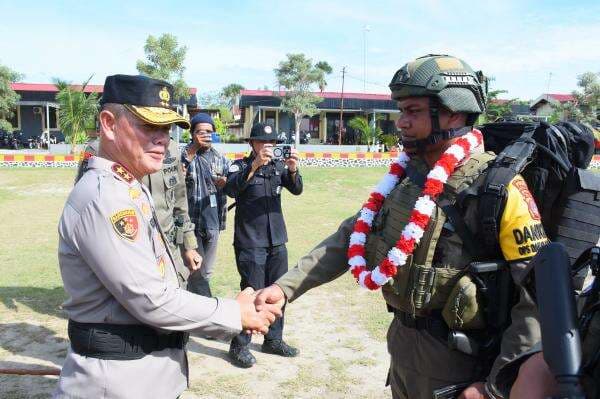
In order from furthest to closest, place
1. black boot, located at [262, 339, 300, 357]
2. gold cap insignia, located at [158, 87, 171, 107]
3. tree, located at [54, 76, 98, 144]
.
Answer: tree, located at [54, 76, 98, 144], black boot, located at [262, 339, 300, 357], gold cap insignia, located at [158, 87, 171, 107]

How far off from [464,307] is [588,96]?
1496 inches

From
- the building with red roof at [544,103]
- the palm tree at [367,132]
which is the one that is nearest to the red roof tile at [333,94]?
the palm tree at [367,132]

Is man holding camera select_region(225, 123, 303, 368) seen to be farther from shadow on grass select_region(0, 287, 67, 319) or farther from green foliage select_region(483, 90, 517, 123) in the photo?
green foliage select_region(483, 90, 517, 123)

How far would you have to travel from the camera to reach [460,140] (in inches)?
93.5

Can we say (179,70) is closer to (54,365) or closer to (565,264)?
(54,365)

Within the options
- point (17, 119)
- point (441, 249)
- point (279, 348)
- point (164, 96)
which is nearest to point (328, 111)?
point (17, 119)

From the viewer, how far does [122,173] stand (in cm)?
215

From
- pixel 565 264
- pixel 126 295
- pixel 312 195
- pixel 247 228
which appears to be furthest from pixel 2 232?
pixel 565 264

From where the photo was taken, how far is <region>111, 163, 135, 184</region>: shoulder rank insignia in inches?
83.9

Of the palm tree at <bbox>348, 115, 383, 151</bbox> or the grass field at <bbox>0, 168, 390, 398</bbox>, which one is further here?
the palm tree at <bbox>348, 115, 383, 151</bbox>

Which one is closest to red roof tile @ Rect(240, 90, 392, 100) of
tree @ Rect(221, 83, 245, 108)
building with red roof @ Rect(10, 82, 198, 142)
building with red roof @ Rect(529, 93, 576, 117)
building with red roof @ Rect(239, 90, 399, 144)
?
building with red roof @ Rect(239, 90, 399, 144)

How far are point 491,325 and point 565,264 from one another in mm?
971

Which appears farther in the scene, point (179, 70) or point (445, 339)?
point (179, 70)

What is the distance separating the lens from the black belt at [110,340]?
77.8 inches
